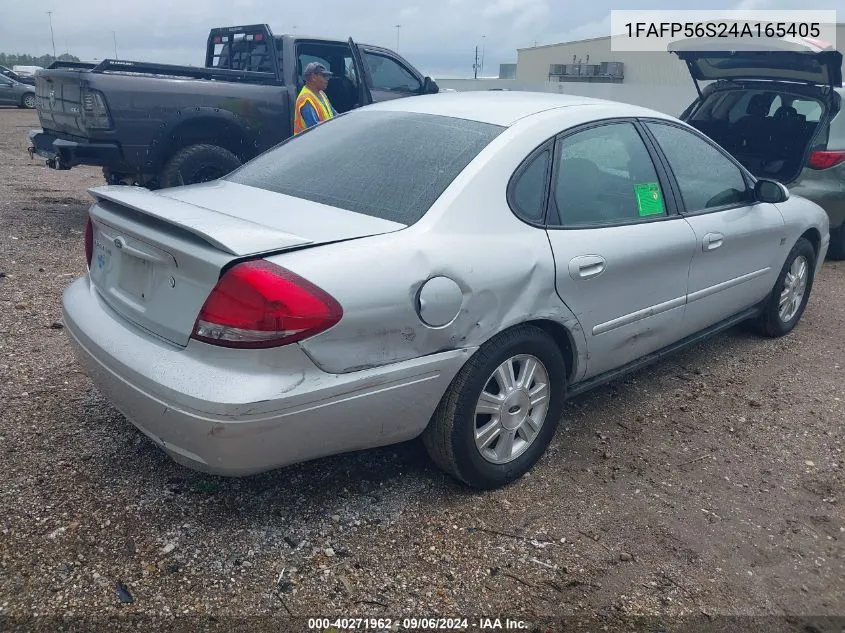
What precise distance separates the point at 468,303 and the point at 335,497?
3.15ft

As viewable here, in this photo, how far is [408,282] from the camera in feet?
8.00

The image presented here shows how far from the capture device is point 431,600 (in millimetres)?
2367

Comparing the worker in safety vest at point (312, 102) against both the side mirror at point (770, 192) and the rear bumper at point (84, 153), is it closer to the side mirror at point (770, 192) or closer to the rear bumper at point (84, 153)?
the rear bumper at point (84, 153)

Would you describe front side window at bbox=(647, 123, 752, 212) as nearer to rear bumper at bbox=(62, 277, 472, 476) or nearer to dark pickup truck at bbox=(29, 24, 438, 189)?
rear bumper at bbox=(62, 277, 472, 476)

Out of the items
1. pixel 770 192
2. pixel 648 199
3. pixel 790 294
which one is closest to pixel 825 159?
pixel 790 294

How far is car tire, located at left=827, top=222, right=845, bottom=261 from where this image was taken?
23.7 feet

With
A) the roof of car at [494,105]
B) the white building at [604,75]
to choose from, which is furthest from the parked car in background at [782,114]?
the white building at [604,75]

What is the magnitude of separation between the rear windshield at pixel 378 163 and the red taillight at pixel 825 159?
4750 mm

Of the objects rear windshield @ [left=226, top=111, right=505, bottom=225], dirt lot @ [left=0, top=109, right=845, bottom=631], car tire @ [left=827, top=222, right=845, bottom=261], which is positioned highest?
rear windshield @ [left=226, top=111, right=505, bottom=225]

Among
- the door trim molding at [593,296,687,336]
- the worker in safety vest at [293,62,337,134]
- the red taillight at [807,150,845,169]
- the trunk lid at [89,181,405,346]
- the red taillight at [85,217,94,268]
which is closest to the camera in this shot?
the trunk lid at [89,181,405,346]

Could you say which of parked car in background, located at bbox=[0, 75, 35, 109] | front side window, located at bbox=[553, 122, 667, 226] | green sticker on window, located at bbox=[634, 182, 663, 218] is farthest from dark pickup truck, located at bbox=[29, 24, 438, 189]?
parked car in background, located at bbox=[0, 75, 35, 109]

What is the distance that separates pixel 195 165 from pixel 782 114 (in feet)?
18.4

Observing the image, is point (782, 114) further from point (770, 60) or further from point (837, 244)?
point (837, 244)

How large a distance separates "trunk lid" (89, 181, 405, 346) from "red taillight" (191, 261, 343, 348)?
0.07 meters
